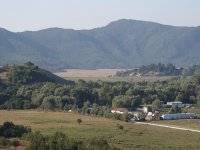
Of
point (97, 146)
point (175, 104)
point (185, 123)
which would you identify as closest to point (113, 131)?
point (185, 123)

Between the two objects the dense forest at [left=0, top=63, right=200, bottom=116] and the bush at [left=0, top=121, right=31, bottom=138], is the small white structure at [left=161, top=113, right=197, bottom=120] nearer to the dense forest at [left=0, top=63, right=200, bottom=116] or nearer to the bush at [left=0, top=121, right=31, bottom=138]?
the dense forest at [left=0, top=63, right=200, bottom=116]

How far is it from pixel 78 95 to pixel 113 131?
134 ft

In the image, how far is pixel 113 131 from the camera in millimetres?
64750

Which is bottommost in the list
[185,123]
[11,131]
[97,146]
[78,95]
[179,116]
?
[97,146]

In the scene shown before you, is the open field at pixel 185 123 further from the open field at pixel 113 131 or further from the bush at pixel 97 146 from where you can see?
the bush at pixel 97 146

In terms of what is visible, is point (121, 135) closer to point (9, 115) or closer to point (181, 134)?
point (181, 134)

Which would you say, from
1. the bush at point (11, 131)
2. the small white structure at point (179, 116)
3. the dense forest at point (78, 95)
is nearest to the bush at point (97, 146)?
the bush at point (11, 131)

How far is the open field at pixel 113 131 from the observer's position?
54750 mm

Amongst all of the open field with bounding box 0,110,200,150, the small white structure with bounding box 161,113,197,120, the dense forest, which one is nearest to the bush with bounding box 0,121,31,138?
the open field with bounding box 0,110,200,150

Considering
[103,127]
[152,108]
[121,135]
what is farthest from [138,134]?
[152,108]

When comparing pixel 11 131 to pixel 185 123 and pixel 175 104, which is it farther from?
pixel 175 104

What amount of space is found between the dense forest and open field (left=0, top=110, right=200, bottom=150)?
35.3 ft

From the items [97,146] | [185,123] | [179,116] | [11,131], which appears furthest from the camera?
[179,116]

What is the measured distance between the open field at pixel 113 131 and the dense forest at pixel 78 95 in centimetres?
1076
